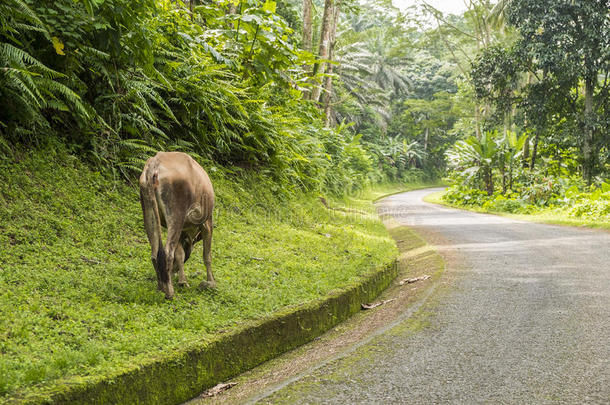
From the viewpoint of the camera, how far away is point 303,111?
12422mm

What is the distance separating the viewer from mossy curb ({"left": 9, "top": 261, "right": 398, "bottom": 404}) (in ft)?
8.02

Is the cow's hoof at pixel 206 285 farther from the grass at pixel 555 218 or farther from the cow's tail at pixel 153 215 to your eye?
the grass at pixel 555 218

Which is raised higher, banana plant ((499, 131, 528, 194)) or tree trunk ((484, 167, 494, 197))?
banana plant ((499, 131, 528, 194))

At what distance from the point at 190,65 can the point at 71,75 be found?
2.04 meters

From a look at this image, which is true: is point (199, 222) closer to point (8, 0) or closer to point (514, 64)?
point (8, 0)

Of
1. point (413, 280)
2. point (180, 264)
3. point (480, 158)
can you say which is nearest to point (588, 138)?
point (480, 158)

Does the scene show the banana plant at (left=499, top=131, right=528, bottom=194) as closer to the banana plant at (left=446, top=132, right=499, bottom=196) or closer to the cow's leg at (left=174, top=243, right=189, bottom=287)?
the banana plant at (left=446, top=132, right=499, bottom=196)

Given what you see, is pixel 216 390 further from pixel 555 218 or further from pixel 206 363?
pixel 555 218

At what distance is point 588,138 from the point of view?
16688 millimetres

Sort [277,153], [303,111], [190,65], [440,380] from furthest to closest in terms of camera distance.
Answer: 1. [303,111]
2. [277,153]
3. [190,65]
4. [440,380]

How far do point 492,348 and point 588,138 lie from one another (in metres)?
15.8

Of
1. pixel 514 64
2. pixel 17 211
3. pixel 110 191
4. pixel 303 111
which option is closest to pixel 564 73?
pixel 514 64

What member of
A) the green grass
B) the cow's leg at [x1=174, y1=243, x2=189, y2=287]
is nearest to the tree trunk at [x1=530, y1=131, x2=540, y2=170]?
the green grass

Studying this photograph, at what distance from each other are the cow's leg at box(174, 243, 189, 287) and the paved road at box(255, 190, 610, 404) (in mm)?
1395
